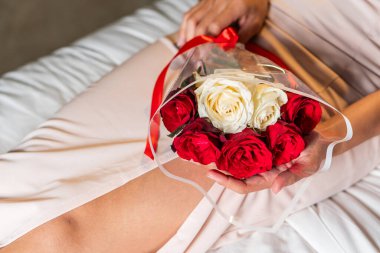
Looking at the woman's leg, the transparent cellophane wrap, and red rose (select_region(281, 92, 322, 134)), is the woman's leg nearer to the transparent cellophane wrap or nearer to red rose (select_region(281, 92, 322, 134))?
the transparent cellophane wrap

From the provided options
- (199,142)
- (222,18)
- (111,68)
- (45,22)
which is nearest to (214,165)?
(199,142)

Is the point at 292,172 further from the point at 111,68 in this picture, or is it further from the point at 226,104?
the point at 111,68

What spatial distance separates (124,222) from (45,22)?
1.65 m

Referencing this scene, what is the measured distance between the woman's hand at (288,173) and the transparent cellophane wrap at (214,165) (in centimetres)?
1

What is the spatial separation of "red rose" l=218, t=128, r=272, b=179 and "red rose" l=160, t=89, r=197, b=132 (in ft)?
0.23

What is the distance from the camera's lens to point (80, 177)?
931 millimetres

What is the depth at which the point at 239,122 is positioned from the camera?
0.69 meters

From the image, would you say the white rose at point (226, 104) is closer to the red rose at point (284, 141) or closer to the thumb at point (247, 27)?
the red rose at point (284, 141)

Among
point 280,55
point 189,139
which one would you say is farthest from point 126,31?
point 189,139

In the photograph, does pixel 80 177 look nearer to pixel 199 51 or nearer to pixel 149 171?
pixel 149 171

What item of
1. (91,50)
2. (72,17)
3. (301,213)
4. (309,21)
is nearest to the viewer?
(301,213)

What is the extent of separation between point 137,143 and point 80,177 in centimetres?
13

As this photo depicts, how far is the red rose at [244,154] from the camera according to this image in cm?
67

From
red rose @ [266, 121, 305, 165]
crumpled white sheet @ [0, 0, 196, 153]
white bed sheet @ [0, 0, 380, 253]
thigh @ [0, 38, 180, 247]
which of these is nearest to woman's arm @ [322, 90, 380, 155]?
white bed sheet @ [0, 0, 380, 253]
